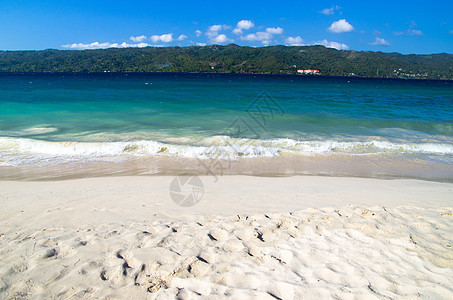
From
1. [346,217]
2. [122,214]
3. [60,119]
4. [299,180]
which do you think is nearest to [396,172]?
[299,180]

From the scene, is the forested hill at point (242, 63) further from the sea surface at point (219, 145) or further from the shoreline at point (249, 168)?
the shoreline at point (249, 168)

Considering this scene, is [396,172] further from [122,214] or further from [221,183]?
[122,214]

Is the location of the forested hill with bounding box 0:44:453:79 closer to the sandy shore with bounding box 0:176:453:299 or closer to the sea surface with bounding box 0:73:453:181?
the sea surface with bounding box 0:73:453:181

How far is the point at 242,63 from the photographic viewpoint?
130m

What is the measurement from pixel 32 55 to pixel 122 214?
16519 centimetres

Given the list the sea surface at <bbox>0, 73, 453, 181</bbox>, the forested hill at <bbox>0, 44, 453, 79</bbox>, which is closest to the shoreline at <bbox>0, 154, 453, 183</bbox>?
the sea surface at <bbox>0, 73, 453, 181</bbox>

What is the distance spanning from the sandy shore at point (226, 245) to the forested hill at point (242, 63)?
117 metres

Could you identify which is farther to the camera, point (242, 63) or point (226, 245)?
point (242, 63)

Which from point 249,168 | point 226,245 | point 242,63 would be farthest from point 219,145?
point 242,63

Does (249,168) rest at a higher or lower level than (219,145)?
lower

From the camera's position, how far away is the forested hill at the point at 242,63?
370ft

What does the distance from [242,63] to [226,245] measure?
13387 cm

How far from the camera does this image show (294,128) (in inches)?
553

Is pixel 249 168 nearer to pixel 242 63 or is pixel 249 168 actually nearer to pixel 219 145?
pixel 219 145
